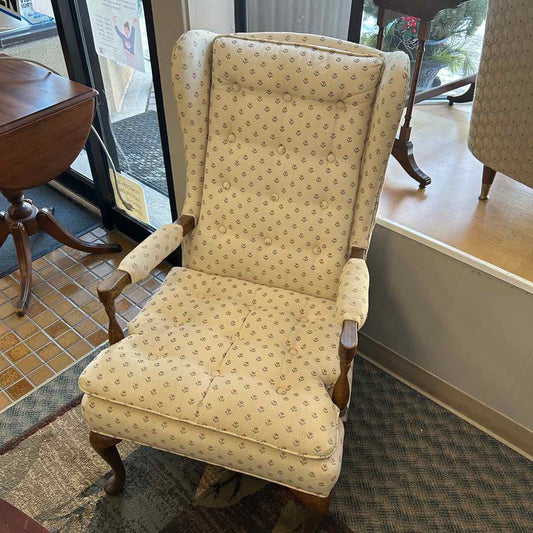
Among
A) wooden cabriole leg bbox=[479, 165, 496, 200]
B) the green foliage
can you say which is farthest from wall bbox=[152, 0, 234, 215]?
wooden cabriole leg bbox=[479, 165, 496, 200]

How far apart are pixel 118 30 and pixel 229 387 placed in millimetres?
1453

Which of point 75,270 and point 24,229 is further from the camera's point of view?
point 75,270

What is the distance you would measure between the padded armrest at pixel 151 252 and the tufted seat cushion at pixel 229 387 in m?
0.13

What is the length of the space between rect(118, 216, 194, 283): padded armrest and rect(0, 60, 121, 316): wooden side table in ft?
1.97

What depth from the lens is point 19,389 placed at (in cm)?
181

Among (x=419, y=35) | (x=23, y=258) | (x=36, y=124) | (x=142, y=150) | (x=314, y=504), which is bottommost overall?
(x=23, y=258)

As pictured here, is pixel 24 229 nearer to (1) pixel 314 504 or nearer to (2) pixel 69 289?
(2) pixel 69 289

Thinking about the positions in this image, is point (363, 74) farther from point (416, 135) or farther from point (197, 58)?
point (416, 135)

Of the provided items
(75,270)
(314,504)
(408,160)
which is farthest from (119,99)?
(314,504)

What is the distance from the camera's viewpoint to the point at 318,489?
1.19 metres

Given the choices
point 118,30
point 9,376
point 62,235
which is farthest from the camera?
point 62,235

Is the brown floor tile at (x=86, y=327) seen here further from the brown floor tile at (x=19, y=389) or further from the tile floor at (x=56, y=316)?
the brown floor tile at (x=19, y=389)

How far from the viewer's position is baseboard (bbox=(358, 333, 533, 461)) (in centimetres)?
167

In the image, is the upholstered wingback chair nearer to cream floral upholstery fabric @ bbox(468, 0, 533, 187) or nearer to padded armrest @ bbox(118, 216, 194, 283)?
padded armrest @ bbox(118, 216, 194, 283)
